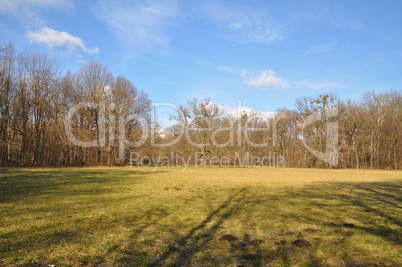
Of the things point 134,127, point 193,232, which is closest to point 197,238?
point 193,232

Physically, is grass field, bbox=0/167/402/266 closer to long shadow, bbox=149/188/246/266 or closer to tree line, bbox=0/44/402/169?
long shadow, bbox=149/188/246/266

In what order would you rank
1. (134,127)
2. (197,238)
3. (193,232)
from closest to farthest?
(197,238) → (193,232) → (134,127)

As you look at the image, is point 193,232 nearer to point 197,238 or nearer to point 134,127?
point 197,238

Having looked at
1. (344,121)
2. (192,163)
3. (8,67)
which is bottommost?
(192,163)

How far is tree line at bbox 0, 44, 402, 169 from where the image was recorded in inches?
1214

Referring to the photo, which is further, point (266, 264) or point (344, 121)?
point (344, 121)

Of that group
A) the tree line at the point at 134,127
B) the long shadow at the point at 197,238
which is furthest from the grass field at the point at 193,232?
the tree line at the point at 134,127

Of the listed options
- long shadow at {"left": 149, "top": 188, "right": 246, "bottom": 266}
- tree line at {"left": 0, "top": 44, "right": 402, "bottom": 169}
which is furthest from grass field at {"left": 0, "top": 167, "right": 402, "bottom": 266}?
tree line at {"left": 0, "top": 44, "right": 402, "bottom": 169}

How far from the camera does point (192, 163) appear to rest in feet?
162

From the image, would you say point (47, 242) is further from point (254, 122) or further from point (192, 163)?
point (254, 122)

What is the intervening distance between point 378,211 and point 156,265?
23.8 feet

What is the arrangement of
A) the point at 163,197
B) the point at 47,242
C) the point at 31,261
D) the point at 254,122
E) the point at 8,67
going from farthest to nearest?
the point at 254,122 → the point at 8,67 → the point at 163,197 → the point at 47,242 → the point at 31,261

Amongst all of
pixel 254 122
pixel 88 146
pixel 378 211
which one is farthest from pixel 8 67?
pixel 254 122

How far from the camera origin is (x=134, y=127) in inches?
1565
